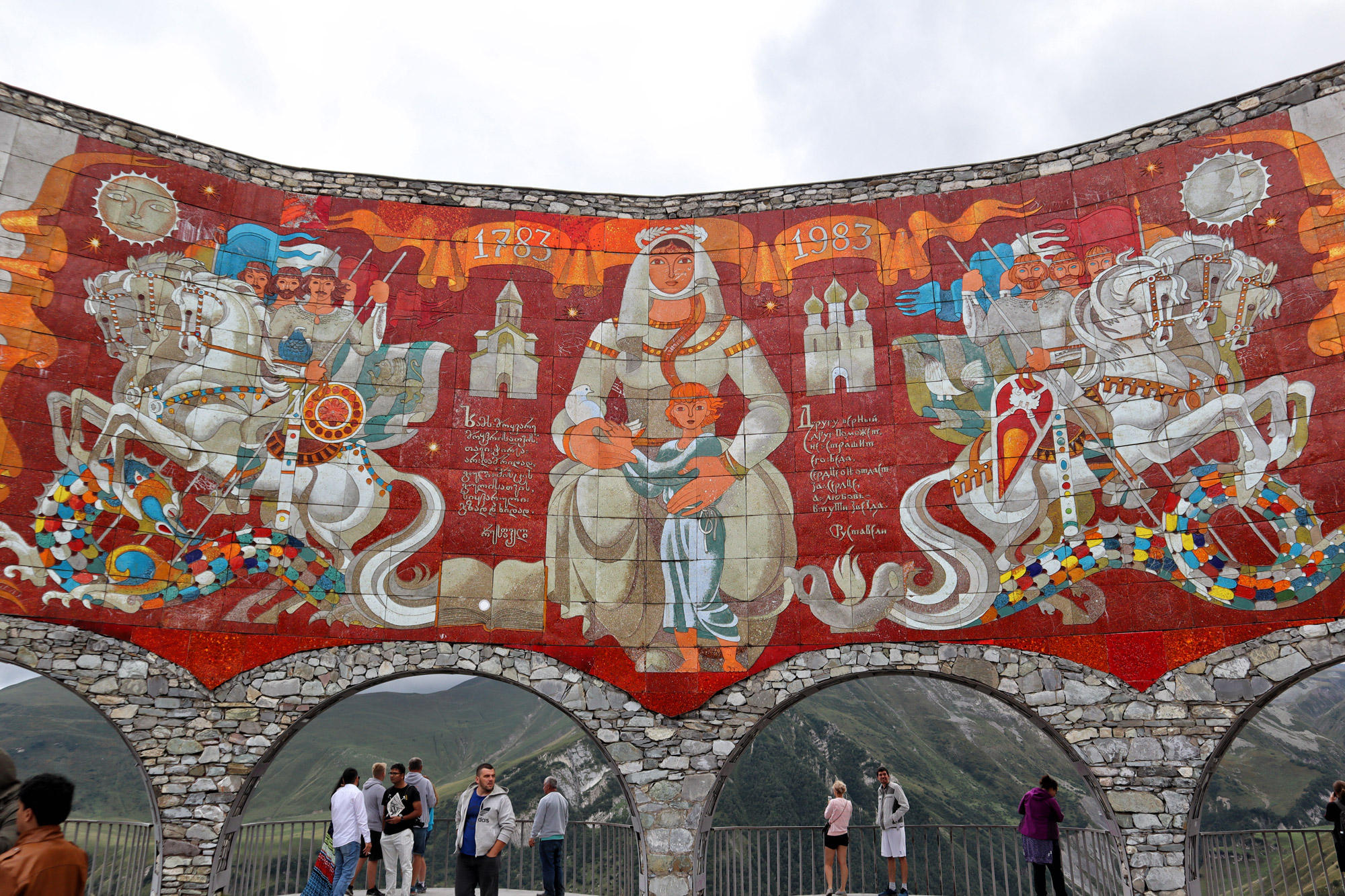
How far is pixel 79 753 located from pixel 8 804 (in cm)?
3854

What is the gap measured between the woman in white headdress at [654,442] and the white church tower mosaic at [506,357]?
0.79 metres

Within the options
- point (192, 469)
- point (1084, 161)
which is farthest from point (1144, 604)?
point (192, 469)

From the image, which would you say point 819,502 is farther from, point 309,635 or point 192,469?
point 192,469

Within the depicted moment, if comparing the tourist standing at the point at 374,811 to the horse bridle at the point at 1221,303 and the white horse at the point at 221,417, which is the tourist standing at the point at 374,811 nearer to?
the white horse at the point at 221,417

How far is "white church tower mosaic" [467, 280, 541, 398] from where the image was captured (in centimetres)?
1353

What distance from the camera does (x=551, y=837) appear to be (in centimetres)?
946

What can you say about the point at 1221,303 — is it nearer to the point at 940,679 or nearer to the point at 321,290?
the point at 940,679

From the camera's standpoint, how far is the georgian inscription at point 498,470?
13.0 meters

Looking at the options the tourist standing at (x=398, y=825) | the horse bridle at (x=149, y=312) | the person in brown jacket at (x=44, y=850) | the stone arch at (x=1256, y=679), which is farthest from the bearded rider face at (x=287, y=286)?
the stone arch at (x=1256, y=679)

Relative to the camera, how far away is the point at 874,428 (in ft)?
42.6

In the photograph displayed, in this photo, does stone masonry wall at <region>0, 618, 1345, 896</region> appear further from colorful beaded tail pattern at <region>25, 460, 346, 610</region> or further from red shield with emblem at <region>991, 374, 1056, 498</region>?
red shield with emblem at <region>991, 374, 1056, 498</region>

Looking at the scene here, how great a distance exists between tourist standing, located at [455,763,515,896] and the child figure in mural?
455cm

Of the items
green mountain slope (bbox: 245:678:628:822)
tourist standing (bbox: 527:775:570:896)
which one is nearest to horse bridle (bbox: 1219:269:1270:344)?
tourist standing (bbox: 527:775:570:896)

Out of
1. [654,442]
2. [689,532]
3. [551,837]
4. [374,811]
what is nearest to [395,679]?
[374,811]
